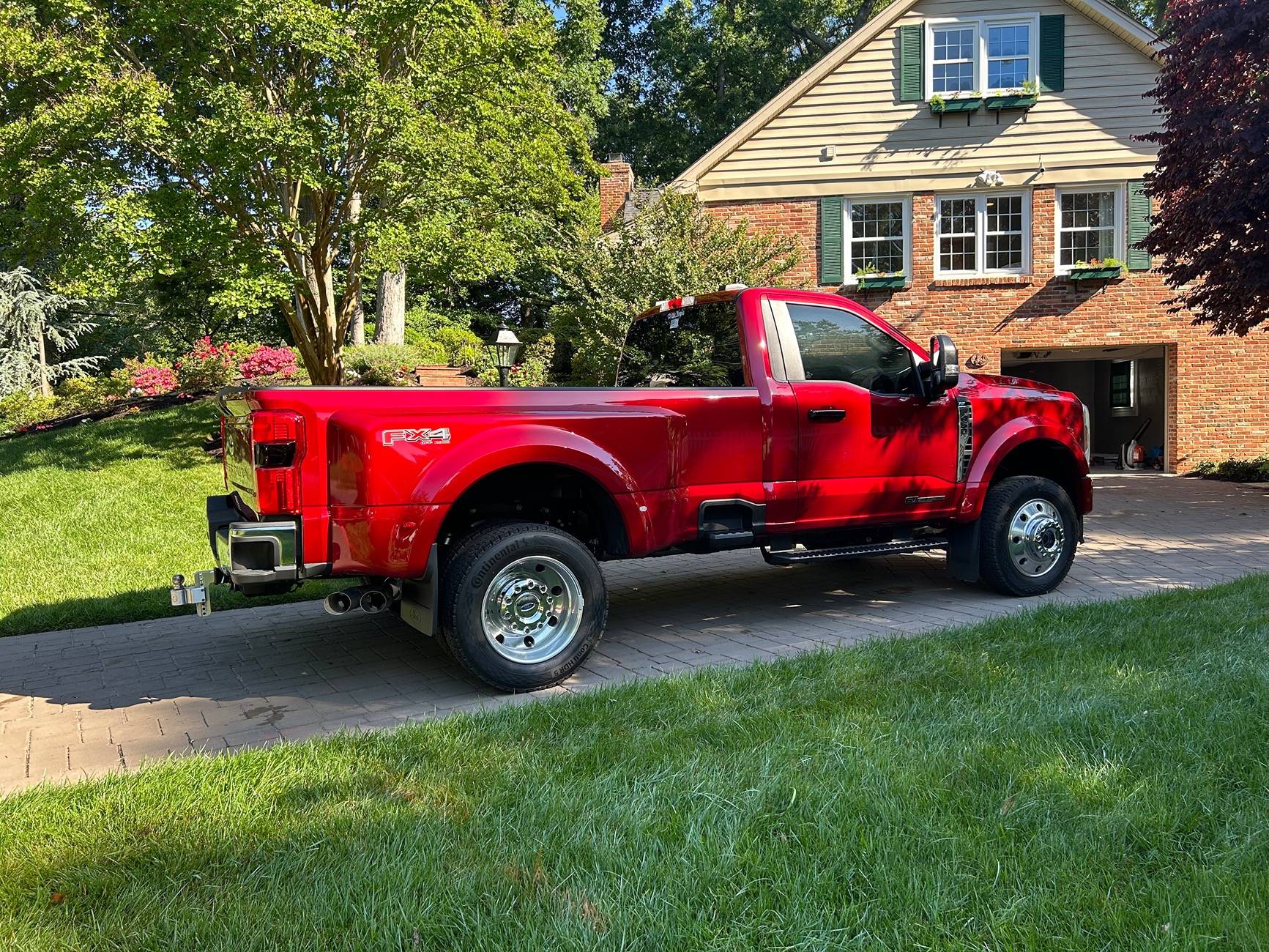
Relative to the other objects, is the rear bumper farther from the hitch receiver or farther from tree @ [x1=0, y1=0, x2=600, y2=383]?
tree @ [x1=0, y1=0, x2=600, y2=383]

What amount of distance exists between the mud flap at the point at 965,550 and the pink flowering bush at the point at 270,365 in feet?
42.4

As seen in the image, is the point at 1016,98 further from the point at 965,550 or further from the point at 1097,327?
the point at 965,550

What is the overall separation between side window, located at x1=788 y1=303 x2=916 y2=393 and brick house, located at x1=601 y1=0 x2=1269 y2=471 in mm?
10148

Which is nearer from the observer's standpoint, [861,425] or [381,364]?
[861,425]

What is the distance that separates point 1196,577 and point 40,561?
9.50 m

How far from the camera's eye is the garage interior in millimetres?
17250

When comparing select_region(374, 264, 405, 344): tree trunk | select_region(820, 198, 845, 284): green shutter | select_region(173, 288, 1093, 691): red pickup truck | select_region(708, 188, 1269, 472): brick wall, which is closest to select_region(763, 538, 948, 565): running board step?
select_region(173, 288, 1093, 691): red pickup truck

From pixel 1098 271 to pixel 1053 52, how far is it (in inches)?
154

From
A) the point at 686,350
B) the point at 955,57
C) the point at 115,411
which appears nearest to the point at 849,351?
the point at 686,350

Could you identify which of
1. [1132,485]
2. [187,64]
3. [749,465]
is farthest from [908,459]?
[1132,485]

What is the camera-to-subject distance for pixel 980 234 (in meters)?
16.0

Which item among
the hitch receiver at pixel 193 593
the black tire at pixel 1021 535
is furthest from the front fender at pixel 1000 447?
the hitch receiver at pixel 193 593

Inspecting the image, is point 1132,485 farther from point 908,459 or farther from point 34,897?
point 34,897

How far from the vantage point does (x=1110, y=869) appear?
2.49m
